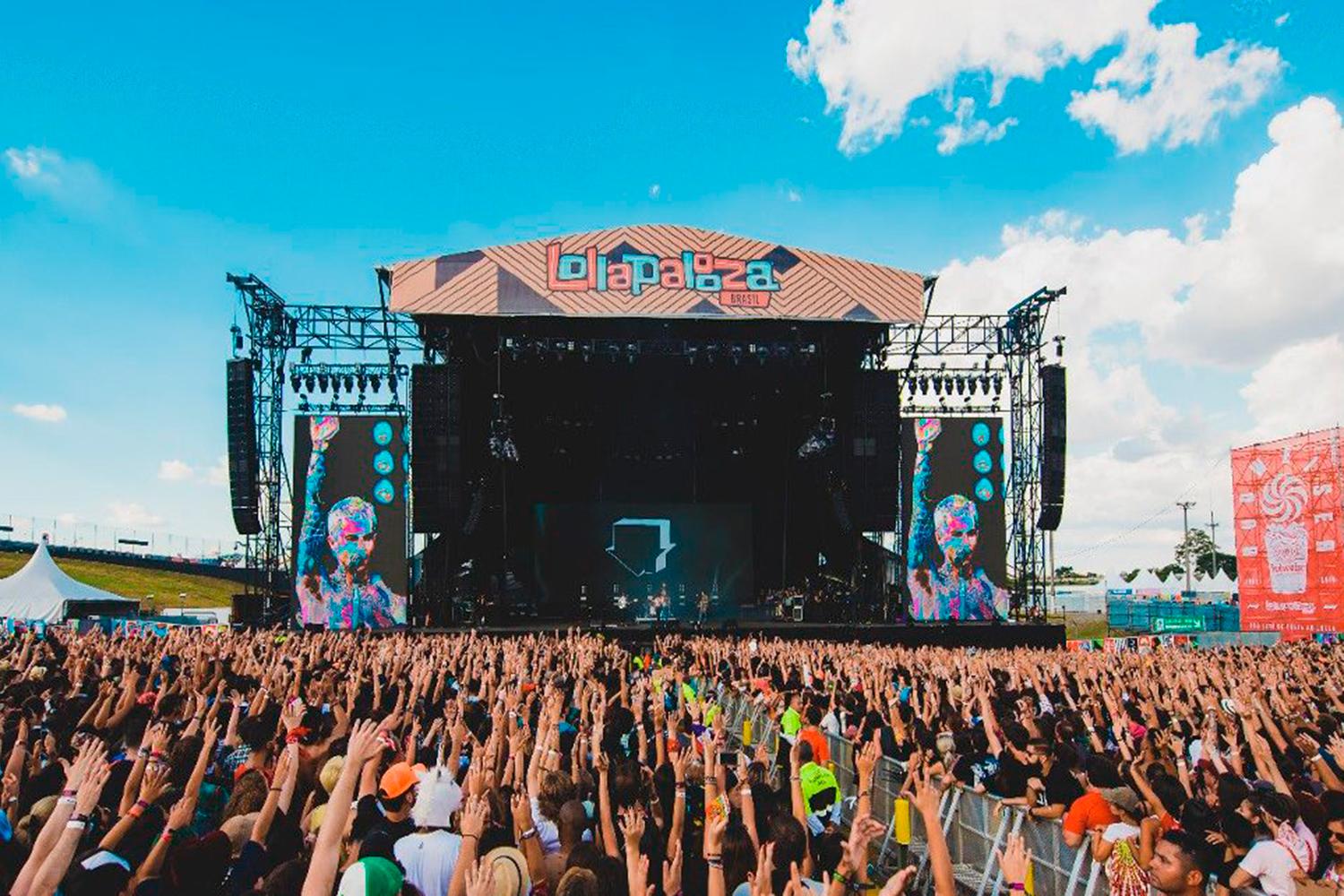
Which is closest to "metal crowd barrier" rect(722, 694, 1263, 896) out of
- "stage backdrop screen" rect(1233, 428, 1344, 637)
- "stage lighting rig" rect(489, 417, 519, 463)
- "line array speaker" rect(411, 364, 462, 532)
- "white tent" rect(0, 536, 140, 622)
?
"line array speaker" rect(411, 364, 462, 532)

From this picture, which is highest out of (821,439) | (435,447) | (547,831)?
(821,439)

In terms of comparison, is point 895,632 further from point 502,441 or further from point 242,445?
point 242,445

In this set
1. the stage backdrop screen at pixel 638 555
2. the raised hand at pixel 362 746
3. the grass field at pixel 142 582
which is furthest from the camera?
the grass field at pixel 142 582

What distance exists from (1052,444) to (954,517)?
122 inches

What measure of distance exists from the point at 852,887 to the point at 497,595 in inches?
941

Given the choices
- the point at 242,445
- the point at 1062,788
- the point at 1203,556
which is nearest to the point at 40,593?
the point at 242,445

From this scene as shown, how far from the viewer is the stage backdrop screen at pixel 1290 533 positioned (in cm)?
3198

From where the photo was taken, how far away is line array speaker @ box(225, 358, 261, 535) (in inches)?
898

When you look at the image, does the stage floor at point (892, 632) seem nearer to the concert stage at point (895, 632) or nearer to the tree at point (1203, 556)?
the concert stage at point (895, 632)

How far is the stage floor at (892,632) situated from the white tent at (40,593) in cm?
1266

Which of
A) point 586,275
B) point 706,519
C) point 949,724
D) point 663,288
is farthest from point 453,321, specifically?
point 949,724

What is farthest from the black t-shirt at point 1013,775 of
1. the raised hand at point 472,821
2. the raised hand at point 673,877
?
the raised hand at point 472,821

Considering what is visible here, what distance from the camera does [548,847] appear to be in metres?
3.94

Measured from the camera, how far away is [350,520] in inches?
938
